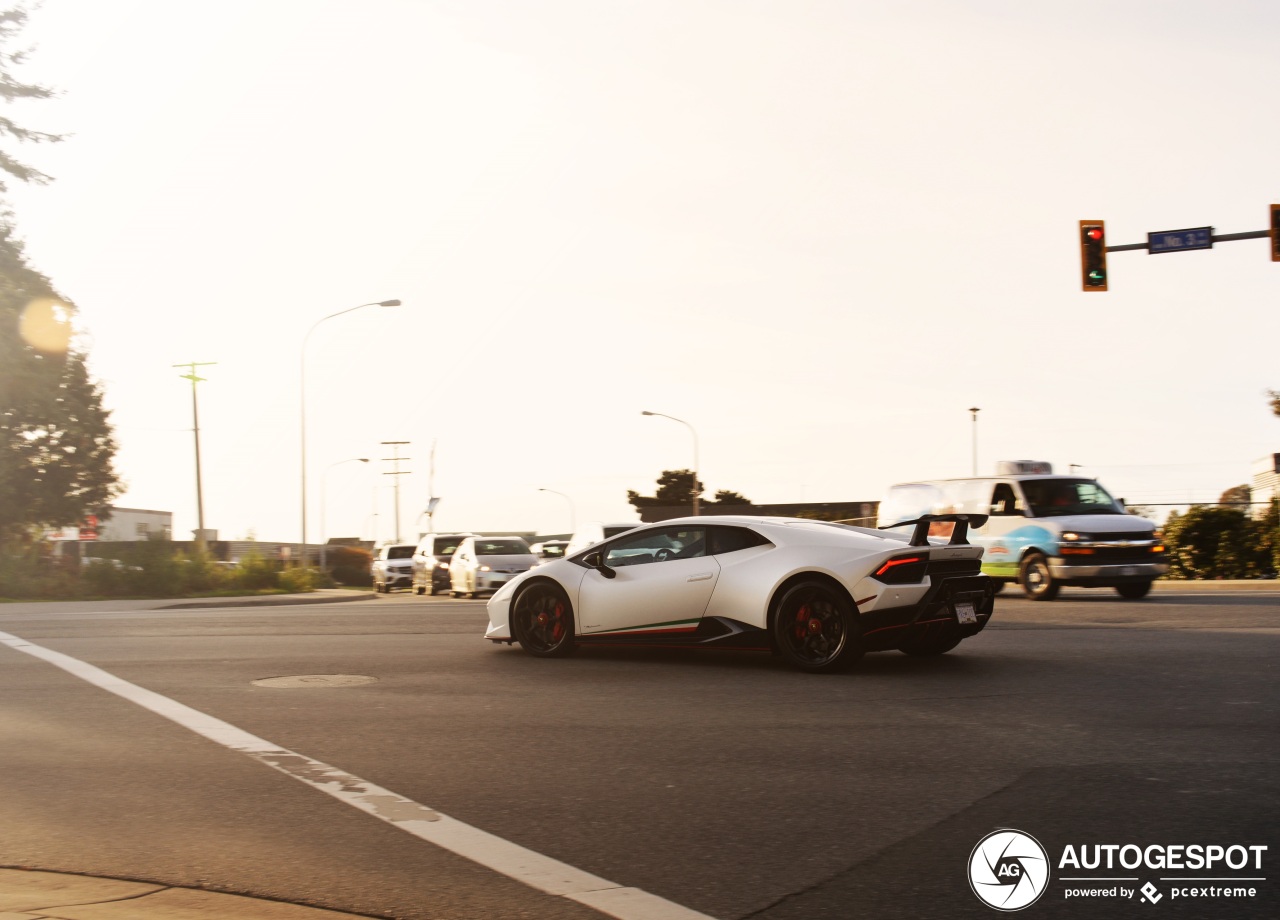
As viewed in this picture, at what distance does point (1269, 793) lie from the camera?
19.5 feet

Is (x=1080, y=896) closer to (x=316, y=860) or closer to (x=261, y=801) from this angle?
(x=316, y=860)

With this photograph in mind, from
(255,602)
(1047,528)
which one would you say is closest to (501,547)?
(255,602)

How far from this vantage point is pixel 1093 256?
23031 millimetres

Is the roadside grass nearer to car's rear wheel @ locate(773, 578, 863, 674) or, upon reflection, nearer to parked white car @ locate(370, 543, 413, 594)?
parked white car @ locate(370, 543, 413, 594)

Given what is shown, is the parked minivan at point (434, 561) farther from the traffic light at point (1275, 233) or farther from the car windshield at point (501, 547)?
the traffic light at point (1275, 233)

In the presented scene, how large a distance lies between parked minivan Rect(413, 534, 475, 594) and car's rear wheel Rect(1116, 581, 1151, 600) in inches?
730

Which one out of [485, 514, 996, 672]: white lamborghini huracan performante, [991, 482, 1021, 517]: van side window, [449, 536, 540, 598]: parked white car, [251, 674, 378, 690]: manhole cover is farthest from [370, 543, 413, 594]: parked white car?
[251, 674, 378, 690]: manhole cover

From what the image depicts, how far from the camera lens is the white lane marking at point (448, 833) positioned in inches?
181

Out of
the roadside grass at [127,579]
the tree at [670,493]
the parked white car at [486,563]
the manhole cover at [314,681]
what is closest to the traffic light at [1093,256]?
the parked white car at [486,563]

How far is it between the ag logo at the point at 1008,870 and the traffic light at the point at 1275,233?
2013 cm

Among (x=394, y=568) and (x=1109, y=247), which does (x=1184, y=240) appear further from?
(x=394, y=568)

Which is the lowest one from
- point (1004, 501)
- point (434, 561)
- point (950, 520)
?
point (434, 561)

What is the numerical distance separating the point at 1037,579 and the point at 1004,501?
1.50m

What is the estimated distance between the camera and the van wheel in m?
20.2
